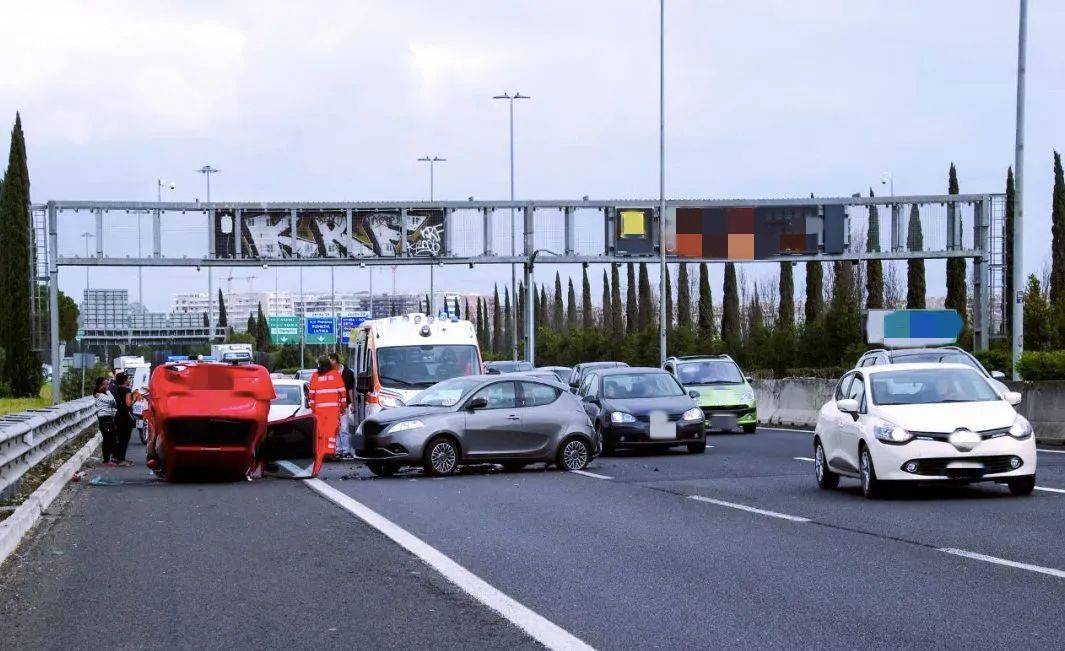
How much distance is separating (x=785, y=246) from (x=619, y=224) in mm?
5386

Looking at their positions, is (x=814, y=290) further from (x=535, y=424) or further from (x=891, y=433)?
(x=891, y=433)

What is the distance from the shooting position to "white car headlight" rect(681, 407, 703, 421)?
84.7 ft

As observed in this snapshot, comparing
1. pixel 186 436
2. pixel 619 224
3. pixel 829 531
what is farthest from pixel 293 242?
pixel 829 531

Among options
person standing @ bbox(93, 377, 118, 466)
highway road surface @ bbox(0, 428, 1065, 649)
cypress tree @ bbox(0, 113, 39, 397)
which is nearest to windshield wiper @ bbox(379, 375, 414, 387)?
person standing @ bbox(93, 377, 118, 466)

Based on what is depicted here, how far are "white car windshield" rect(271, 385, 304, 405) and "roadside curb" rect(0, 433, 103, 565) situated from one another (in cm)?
701

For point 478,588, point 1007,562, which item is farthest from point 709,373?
point 478,588

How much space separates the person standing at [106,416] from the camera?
26.0m

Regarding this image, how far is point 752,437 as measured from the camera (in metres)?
32.3

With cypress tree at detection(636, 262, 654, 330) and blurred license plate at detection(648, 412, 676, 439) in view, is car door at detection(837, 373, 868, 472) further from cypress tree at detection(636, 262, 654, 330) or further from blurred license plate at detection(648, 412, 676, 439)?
cypress tree at detection(636, 262, 654, 330)

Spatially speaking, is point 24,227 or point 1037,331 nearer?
point 1037,331

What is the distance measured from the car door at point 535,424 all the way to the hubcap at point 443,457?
32.6 inches

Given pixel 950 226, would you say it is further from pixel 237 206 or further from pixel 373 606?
pixel 373 606

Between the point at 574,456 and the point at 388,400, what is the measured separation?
20.7 ft

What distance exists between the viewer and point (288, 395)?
29.9 meters
